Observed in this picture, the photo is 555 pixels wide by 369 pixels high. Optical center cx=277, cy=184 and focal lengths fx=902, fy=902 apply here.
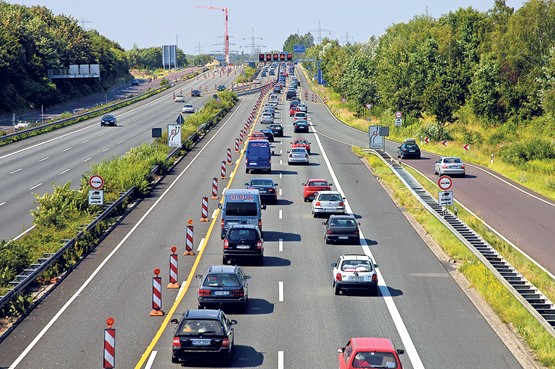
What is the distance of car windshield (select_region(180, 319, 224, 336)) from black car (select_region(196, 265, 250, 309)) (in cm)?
496

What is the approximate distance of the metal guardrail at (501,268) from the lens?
27406 millimetres

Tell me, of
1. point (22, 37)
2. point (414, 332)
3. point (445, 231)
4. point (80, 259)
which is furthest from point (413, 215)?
point (22, 37)

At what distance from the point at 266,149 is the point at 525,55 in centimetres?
4459

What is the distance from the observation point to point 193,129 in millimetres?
91750

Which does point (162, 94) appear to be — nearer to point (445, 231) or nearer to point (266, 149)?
point (266, 149)

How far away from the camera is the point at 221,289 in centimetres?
2789

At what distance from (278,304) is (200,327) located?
7505 mm

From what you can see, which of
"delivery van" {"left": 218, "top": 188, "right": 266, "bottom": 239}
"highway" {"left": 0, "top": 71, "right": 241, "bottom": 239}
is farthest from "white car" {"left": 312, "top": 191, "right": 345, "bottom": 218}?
"highway" {"left": 0, "top": 71, "right": 241, "bottom": 239}

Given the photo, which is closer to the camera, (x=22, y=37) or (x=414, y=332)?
(x=414, y=332)

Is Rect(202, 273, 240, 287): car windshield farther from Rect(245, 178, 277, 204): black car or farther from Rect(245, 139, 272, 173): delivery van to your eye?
Rect(245, 139, 272, 173): delivery van

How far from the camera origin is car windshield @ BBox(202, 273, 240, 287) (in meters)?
28.0

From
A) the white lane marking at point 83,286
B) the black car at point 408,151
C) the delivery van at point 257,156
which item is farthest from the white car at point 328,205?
the black car at point 408,151

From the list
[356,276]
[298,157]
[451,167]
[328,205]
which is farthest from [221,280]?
[298,157]

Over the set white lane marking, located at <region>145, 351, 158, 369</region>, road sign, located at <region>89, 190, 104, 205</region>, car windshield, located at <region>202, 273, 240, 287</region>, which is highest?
car windshield, located at <region>202, 273, 240, 287</region>
